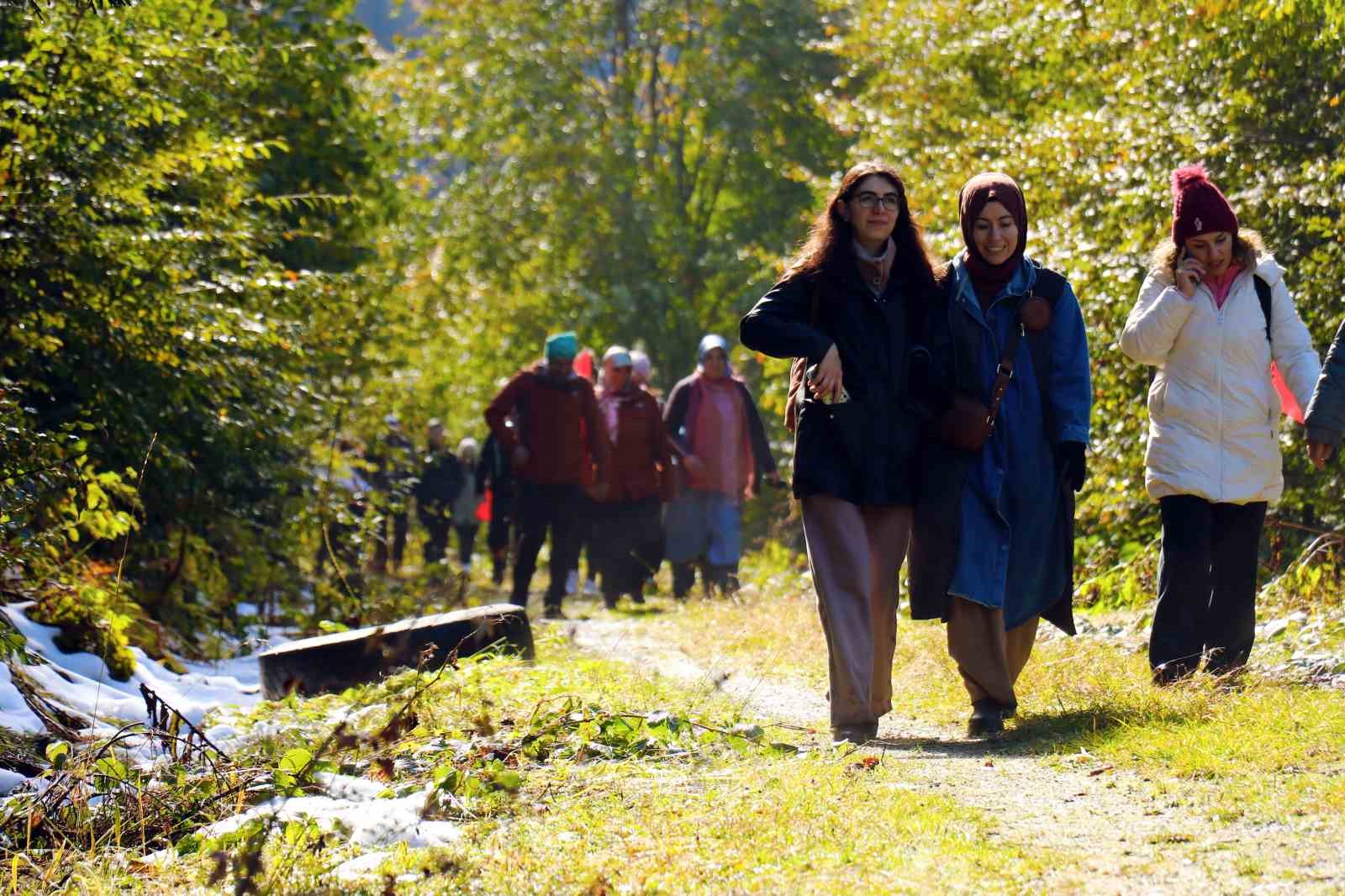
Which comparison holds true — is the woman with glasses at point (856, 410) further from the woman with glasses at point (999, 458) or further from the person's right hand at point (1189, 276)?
the person's right hand at point (1189, 276)

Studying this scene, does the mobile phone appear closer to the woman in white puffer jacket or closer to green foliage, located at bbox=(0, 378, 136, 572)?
the woman in white puffer jacket

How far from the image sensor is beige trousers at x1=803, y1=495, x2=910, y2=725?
20.8 feet

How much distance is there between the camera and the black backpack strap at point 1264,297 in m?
6.96

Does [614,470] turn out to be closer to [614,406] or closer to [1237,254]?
[614,406]

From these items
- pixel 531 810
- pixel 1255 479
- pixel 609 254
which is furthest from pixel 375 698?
pixel 609 254

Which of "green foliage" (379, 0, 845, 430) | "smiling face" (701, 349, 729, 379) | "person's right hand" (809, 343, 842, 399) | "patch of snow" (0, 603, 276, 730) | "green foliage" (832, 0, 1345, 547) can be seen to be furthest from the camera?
"green foliage" (379, 0, 845, 430)

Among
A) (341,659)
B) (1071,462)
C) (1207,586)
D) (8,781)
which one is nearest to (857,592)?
(1071,462)

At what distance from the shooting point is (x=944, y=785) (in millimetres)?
5340

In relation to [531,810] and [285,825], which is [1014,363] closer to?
[531,810]

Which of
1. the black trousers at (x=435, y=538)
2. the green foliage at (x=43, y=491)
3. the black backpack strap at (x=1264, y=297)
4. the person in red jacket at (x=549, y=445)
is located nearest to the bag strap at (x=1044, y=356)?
the black backpack strap at (x=1264, y=297)

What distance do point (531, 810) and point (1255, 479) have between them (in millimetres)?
3366

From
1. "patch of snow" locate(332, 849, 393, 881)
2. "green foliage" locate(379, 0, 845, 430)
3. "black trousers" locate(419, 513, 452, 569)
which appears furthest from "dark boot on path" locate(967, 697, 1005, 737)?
"green foliage" locate(379, 0, 845, 430)

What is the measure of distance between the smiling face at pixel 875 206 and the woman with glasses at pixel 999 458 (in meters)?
0.31

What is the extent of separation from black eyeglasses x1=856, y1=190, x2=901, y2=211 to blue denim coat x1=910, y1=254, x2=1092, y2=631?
0.41m
